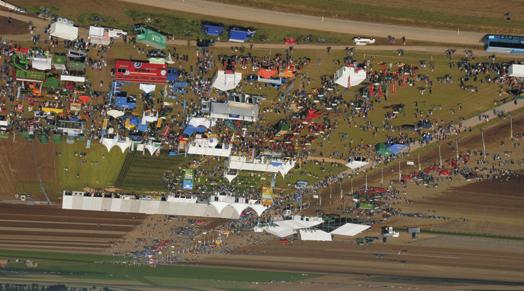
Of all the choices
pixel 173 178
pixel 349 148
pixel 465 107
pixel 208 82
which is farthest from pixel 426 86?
pixel 173 178

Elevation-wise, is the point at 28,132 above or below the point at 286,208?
above

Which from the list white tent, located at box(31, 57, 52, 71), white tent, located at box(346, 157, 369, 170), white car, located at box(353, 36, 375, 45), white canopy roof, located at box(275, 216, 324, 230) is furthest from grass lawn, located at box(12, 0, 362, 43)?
white canopy roof, located at box(275, 216, 324, 230)

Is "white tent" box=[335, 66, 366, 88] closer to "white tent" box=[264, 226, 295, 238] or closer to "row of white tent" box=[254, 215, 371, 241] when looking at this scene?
"row of white tent" box=[254, 215, 371, 241]

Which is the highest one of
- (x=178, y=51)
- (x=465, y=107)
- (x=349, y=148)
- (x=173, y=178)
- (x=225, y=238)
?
(x=178, y=51)

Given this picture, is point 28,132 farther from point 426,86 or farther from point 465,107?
point 465,107

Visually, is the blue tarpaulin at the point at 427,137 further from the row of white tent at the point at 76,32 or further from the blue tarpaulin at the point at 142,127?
the row of white tent at the point at 76,32
